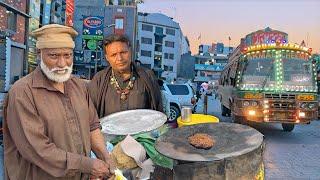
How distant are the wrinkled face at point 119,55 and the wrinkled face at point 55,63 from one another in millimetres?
1619

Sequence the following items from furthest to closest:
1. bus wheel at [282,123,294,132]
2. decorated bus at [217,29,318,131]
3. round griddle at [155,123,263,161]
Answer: bus wheel at [282,123,294,132], decorated bus at [217,29,318,131], round griddle at [155,123,263,161]

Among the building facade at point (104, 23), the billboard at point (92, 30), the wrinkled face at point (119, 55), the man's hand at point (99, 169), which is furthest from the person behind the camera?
the building facade at point (104, 23)

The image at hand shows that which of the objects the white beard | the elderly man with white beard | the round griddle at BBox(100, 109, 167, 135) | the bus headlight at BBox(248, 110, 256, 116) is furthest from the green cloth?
the bus headlight at BBox(248, 110, 256, 116)

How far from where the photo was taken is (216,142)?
4203 mm

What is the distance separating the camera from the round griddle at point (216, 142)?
12.5 feet

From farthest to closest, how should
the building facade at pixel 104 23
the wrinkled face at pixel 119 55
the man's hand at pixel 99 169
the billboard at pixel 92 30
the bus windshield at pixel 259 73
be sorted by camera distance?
the building facade at pixel 104 23 → the billboard at pixel 92 30 → the bus windshield at pixel 259 73 → the wrinkled face at pixel 119 55 → the man's hand at pixel 99 169

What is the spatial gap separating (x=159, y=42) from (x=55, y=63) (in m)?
100

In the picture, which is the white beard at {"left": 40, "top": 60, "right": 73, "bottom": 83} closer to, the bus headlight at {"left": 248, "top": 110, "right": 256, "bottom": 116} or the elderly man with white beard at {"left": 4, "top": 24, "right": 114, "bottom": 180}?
the elderly man with white beard at {"left": 4, "top": 24, "right": 114, "bottom": 180}

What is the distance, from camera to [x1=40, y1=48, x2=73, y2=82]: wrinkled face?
274 centimetres

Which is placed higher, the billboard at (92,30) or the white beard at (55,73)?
the billboard at (92,30)

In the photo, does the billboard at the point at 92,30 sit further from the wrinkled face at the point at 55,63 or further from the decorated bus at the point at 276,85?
the wrinkled face at the point at 55,63

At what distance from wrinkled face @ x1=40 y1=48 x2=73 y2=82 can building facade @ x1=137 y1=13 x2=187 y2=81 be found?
91668 millimetres

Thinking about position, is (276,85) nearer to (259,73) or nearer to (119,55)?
(259,73)

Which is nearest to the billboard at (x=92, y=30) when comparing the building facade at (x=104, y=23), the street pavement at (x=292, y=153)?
the building facade at (x=104, y=23)
